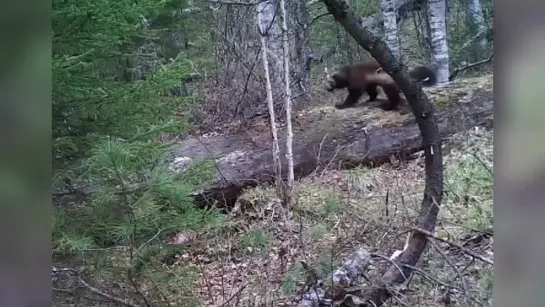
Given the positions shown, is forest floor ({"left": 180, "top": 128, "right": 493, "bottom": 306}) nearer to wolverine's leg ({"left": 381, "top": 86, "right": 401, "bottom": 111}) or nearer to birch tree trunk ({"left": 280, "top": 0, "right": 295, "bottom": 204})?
birch tree trunk ({"left": 280, "top": 0, "right": 295, "bottom": 204})

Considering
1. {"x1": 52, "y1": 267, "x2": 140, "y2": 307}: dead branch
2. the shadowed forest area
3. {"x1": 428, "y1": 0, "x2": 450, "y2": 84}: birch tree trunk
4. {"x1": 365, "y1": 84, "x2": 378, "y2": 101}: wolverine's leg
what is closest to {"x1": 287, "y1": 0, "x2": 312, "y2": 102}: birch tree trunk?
the shadowed forest area

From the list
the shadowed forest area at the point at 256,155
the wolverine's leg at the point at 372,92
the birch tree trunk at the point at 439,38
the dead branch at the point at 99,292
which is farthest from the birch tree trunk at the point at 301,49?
the dead branch at the point at 99,292

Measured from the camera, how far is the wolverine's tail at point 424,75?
1.38m

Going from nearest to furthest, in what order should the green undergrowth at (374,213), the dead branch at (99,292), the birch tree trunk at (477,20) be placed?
the birch tree trunk at (477,20), the green undergrowth at (374,213), the dead branch at (99,292)

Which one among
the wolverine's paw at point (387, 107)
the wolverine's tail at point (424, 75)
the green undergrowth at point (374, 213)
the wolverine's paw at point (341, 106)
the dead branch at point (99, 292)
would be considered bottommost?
the dead branch at point (99, 292)

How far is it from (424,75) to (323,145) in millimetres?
290

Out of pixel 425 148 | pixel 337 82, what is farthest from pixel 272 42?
pixel 425 148

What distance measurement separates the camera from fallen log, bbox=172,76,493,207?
1.39 metres

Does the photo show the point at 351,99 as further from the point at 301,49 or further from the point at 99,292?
the point at 99,292

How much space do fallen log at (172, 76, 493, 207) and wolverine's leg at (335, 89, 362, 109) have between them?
2 cm

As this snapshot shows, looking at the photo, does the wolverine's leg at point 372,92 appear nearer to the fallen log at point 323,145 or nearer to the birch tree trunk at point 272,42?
the fallen log at point 323,145

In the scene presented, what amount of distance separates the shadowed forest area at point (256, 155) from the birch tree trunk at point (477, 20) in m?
0.02
